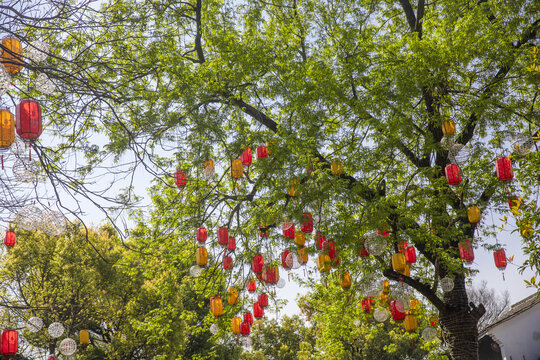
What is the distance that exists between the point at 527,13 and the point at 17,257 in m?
16.9

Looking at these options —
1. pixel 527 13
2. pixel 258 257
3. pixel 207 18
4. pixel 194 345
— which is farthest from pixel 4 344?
pixel 194 345

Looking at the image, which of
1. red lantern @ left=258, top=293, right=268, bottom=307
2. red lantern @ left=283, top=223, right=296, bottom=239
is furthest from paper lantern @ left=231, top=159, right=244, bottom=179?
red lantern @ left=258, top=293, right=268, bottom=307

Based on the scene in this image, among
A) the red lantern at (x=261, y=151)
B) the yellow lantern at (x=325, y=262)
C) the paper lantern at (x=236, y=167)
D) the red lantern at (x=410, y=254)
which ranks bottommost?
the yellow lantern at (x=325, y=262)

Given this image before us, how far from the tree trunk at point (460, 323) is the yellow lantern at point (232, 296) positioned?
175 inches

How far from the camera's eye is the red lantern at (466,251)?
29.0 ft

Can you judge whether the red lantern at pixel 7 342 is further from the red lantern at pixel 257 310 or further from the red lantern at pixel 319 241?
the red lantern at pixel 319 241

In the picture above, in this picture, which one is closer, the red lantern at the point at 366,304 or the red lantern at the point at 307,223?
the red lantern at the point at 307,223

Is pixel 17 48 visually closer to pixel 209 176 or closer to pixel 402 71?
pixel 209 176

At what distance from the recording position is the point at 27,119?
189 inches

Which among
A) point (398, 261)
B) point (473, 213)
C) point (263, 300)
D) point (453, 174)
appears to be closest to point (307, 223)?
point (398, 261)

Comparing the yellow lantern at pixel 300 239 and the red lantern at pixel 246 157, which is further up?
the red lantern at pixel 246 157

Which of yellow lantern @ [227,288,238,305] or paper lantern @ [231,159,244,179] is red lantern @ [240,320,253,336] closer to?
yellow lantern @ [227,288,238,305]

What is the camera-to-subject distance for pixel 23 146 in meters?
5.59

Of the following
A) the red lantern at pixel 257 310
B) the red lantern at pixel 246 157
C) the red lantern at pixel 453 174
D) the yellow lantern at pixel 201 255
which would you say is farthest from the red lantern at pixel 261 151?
the red lantern at pixel 257 310
